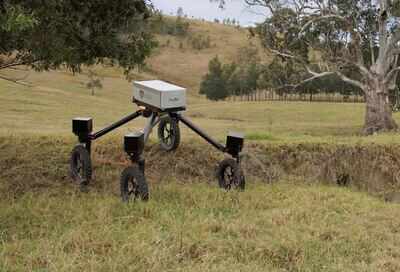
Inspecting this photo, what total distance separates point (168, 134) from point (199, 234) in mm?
4539

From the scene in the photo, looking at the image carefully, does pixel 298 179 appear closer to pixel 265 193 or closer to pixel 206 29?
pixel 265 193

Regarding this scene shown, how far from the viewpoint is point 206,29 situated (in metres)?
125

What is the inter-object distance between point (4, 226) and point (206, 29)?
122216 millimetres

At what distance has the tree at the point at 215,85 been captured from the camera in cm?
6869

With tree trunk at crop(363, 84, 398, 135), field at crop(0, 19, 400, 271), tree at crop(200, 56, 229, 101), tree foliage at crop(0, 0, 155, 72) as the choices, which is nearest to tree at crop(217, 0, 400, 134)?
tree trunk at crop(363, 84, 398, 135)

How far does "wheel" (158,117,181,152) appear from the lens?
28.7 ft

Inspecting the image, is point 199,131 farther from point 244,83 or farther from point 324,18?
point 244,83

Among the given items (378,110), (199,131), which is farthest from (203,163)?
(378,110)

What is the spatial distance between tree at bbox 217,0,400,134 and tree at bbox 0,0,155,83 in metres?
12.6

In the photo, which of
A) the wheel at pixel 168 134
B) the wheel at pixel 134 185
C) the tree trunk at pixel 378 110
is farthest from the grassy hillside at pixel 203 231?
the tree trunk at pixel 378 110

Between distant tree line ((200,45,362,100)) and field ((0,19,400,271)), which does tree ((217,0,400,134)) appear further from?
distant tree line ((200,45,362,100))

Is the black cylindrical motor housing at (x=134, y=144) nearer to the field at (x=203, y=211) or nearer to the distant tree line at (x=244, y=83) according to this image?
the field at (x=203, y=211)

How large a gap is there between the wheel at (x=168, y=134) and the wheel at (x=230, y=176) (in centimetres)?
122

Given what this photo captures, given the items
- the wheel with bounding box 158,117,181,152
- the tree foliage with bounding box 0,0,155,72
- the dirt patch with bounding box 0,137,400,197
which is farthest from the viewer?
the dirt patch with bounding box 0,137,400,197
